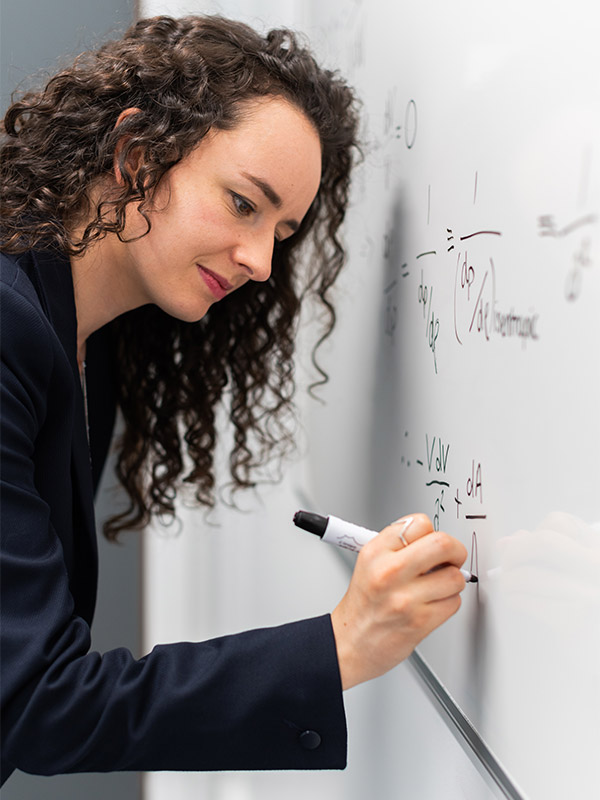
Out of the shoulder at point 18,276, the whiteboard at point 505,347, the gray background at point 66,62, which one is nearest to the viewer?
the whiteboard at point 505,347

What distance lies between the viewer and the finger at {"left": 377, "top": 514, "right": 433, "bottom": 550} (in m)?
0.57

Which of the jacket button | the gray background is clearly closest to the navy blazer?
the jacket button

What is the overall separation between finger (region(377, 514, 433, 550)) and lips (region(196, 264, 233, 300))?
332mm

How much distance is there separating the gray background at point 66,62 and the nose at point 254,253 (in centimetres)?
30

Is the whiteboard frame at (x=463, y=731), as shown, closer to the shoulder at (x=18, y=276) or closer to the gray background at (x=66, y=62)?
the shoulder at (x=18, y=276)

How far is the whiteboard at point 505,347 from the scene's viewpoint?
421 millimetres

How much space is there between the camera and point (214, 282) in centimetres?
79

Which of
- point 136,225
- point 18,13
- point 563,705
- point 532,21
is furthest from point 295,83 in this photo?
point 563,705

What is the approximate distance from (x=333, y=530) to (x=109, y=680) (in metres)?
0.19

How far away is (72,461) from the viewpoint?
76cm

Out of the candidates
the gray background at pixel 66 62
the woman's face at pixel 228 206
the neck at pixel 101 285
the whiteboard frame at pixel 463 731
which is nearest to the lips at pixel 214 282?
the woman's face at pixel 228 206

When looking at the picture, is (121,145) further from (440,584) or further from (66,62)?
→ (440,584)

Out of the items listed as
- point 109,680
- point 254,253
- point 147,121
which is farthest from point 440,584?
point 147,121

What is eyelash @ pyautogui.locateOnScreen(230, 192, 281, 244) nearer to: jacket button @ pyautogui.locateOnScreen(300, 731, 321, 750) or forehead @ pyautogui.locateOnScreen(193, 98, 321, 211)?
forehead @ pyautogui.locateOnScreen(193, 98, 321, 211)
